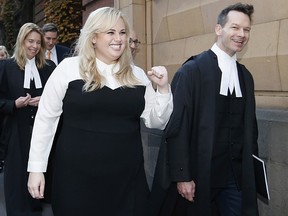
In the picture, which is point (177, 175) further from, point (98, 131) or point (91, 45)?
point (91, 45)

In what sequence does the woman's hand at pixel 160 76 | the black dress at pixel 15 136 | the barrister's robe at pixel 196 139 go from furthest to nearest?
the black dress at pixel 15 136
the barrister's robe at pixel 196 139
the woman's hand at pixel 160 76

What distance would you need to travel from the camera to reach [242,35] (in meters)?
3.35

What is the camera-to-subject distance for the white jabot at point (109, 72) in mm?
2816

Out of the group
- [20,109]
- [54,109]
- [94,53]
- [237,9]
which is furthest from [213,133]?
[20,109]

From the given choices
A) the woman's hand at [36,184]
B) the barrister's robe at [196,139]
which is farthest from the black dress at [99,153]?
the barrister's robe at [196,139]

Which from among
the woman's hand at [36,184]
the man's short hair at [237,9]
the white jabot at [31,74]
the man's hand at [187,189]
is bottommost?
the man's hand at [187,189]

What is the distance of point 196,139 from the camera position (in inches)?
133

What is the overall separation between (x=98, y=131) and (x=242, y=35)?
1282mm

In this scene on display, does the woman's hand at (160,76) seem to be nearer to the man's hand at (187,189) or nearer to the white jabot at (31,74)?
the man's hand at (187,189)

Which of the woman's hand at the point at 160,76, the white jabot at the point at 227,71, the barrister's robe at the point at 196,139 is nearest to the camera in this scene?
the woman's hand at the point at 160,76

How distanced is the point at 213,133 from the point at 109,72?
2.91ft

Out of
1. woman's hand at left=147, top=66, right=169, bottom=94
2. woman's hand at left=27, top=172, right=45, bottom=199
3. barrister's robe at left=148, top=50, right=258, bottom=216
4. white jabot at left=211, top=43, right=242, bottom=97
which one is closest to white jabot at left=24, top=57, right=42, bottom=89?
barrister's robe at left=148, top=50, right=258, bottom=216

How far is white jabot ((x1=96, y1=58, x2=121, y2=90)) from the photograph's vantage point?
2.82 metres

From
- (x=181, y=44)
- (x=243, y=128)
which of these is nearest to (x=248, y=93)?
(x=243, y=128)
